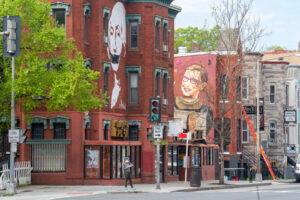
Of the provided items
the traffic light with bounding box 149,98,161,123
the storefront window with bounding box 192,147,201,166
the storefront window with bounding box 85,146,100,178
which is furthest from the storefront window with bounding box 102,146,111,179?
the storefront window with bounding box 192,147,201,166

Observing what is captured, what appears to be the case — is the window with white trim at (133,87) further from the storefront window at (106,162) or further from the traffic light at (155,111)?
the traffic light at (155,111)

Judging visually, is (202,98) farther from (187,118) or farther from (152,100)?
(152,100)

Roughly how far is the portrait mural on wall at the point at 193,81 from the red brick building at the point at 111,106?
8446 mm

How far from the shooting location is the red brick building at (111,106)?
36.9 m

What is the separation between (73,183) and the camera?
3656 centimetres

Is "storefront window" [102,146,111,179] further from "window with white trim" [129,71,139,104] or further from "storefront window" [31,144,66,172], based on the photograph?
"window with white trim" [129,71,139,104]

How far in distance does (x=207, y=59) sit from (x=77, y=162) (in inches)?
831

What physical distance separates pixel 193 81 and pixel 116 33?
50.3 ft

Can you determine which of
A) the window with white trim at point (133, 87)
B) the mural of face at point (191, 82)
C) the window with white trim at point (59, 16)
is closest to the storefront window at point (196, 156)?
the window with white trim at point (133, 87)

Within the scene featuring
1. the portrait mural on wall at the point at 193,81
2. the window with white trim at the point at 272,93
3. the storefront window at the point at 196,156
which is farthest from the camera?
the window with white trim at the point at 272,93

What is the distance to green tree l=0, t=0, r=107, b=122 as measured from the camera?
30453 millimetres

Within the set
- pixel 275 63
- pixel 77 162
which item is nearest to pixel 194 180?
pixel 77 162

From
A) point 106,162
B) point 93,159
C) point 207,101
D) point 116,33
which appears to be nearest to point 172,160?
point 106,162

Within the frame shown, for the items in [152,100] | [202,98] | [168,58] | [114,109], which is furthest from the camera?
[202,98]
